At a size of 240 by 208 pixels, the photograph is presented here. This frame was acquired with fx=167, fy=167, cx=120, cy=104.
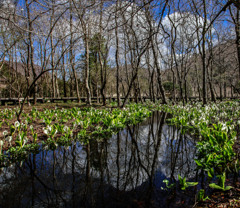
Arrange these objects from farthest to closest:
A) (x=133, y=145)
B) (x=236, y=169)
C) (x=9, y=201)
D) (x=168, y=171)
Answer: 1. (x=133, y=145)
2. (x=168, y=171)
3. (x=236, y=169)
4. (x=9, y=201)

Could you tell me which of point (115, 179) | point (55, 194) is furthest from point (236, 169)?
point (55, 194)

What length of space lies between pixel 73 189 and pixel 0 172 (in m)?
1.43

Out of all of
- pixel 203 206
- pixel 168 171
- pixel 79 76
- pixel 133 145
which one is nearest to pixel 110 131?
pixel 133 145

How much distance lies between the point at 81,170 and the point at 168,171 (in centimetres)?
140

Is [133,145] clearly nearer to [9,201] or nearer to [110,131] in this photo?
[110,131]

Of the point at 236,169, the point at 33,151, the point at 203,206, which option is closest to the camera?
the point at 203,206

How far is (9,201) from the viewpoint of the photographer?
197 cm

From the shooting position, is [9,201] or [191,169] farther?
[191,169]

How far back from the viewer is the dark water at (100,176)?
1936 mm

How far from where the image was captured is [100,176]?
2516mm

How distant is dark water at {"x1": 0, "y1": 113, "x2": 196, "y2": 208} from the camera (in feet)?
6.35

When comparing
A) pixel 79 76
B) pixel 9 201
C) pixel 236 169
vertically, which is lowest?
pixel 9 201

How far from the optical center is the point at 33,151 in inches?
144

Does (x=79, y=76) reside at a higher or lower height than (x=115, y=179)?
higher
